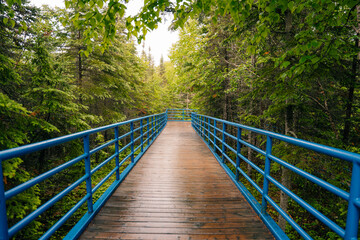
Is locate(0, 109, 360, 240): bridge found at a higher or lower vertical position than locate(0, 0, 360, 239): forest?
lower

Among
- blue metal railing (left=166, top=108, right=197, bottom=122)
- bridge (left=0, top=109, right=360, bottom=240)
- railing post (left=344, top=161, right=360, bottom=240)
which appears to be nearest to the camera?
railing post (left=344, top=161, right=360, bottom=240)

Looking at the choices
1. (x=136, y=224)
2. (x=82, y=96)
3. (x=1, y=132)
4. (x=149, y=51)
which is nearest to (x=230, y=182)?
(x=136, y=224)

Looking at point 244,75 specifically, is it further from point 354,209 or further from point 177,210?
point 354,209

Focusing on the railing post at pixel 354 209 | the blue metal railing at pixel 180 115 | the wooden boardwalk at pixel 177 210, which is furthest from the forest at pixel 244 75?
the blue metal railing at pixel 180 115

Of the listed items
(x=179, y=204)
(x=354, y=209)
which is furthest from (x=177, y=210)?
(x=354, y=209)

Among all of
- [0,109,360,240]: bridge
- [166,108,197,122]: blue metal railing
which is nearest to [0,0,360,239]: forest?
[0,109,360,240]: bridge

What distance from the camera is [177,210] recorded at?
2957 mm

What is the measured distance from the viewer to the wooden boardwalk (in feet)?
7.82

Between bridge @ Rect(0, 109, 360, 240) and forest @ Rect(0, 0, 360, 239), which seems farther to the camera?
forest @ Rect(0, 0, 360, 239)

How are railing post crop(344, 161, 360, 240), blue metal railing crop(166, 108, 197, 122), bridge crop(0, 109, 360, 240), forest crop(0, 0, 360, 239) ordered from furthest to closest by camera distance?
1. blue metal railing crop(166, 108, 197, 122)
2. forest crop(0, 0, 360, 239)
3. bridge crop(0, 109, 360, 240)
4. railing post crop(344, 161, 360, 240)

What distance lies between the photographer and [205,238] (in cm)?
229

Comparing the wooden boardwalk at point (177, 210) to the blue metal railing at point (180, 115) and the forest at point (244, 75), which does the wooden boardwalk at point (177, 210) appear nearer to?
the forest at point (244, 75)

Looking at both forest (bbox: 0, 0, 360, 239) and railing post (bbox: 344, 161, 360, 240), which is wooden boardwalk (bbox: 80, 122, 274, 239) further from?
forest (bbox: 0, 0, 360, 239)

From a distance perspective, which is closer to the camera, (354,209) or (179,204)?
(354,209)
